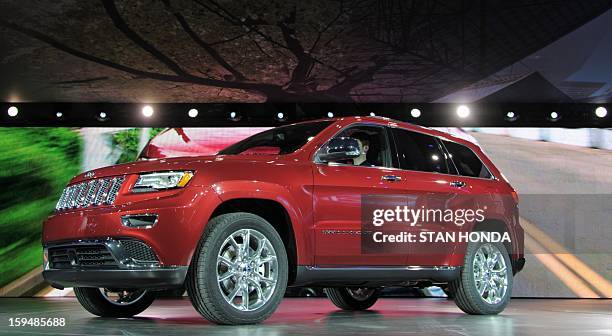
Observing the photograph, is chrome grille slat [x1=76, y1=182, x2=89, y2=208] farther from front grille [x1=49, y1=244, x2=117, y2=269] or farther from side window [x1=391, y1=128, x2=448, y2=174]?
side window [x1=391, y1=128, x2=448, y2=174]

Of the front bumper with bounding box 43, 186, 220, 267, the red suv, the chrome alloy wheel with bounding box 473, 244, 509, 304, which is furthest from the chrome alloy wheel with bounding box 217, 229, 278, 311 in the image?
the chrome alloy wheel with bounding box 473, 244, 509, 304

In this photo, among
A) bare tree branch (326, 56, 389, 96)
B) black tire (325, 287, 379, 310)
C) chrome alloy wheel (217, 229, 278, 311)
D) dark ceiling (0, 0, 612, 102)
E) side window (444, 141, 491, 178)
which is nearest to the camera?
chrome alloy wheel (217, 229, 278, 311)

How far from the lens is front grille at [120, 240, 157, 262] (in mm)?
5242

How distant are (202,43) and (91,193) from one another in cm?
511

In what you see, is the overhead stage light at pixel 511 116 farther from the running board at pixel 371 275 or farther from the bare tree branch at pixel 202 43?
the running board at pixel 371 275

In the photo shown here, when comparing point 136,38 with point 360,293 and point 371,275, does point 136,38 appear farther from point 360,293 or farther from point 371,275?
point 371,275

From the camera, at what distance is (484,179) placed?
25.5 ft

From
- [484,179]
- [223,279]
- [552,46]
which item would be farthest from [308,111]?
[223,279]

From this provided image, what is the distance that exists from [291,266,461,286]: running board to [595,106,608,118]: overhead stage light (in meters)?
7.30

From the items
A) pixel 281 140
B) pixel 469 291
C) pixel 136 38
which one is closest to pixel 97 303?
pixel 281 140

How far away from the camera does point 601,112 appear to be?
13188mm

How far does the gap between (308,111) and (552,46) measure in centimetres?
450

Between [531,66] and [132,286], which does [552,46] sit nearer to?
[531,66]

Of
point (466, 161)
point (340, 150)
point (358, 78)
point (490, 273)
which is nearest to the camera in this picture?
point (340, 150)
